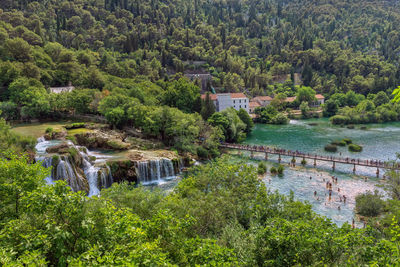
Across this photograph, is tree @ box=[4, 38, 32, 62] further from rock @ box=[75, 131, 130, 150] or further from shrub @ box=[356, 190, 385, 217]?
shrub @ box=[356, 190, 385, 217]

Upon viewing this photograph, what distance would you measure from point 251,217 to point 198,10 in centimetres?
18479

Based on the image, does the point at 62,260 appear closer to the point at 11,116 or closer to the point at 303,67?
the point at 11,116

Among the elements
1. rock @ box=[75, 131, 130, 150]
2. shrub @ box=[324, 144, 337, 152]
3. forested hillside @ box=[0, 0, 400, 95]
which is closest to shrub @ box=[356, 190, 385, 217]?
shrub @ box=[324, 144, 337, 152]

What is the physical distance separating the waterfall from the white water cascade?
401 cm

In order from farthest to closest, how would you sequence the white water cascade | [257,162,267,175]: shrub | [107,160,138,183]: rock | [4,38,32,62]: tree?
1. [4,38,32,62]: tree
2. [257,162,267,175]: shrub
3. [107,160,138,183]: rock
4. the white water cascade

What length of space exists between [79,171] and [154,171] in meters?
9.47

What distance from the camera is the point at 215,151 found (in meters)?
47.9

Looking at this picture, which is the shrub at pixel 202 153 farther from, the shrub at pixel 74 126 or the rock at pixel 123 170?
A: the shrub at pixel 74 126

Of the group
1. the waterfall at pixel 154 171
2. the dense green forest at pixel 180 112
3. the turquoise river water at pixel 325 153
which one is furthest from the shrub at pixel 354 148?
the waterfall at pixel 154 171

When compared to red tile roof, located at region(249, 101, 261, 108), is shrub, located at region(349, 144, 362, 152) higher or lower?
lower

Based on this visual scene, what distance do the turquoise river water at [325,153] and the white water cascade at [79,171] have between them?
850 inches

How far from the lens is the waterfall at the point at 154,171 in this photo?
35906 mm

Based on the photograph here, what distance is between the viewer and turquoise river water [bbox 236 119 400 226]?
31591 millimetres

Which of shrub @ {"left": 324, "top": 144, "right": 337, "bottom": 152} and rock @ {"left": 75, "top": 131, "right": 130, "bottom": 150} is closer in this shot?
rock @ {"left": 75, "top": 131, "right": 130, "bottom": 150}
